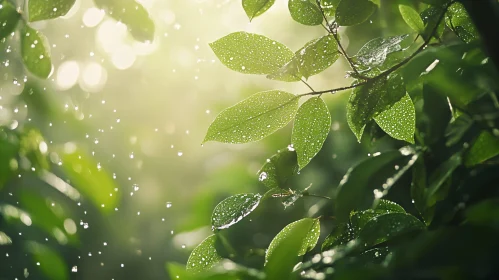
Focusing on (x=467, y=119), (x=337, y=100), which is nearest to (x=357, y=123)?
(x=467, y=119)

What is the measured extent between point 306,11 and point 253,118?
13 centimetres

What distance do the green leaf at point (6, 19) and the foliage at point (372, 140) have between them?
20 centimetres

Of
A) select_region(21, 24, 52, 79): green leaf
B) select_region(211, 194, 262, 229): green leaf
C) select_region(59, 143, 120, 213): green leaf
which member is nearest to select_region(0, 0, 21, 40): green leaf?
select_region(21, 24, 52, 79): green leaf

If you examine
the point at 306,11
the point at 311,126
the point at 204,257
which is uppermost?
the point at 306,11

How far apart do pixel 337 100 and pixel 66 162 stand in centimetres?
132

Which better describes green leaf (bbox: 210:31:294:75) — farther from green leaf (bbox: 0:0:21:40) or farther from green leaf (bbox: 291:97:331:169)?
green leaf (bbox: 0:0:21:40)

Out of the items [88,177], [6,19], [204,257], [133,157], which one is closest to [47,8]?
[6,19]

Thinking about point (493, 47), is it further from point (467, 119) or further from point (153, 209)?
point (153, 209)

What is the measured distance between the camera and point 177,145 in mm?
2779

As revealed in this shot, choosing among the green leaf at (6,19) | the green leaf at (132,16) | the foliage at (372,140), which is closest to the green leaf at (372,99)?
the foliage at (372,140)

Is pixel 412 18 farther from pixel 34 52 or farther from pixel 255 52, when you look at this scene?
pixel 34 52

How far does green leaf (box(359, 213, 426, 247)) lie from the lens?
1.27 ft

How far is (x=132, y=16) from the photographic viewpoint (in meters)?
0.43

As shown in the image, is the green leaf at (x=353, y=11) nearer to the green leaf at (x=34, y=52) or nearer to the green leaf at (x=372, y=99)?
the green leaf at (x=372, y=99)
